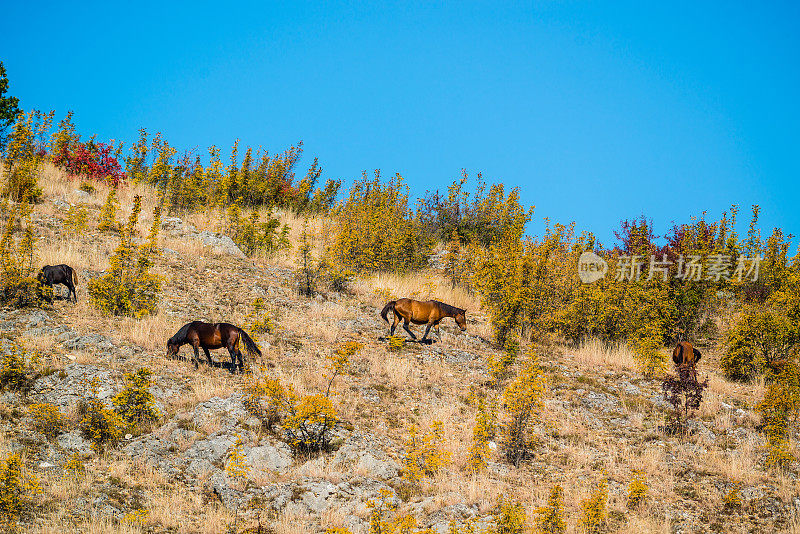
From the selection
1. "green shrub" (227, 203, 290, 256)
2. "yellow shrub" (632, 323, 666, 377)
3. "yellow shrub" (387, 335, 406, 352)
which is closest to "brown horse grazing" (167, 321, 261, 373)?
"yellow shrub" (387, 335, 406, 352)

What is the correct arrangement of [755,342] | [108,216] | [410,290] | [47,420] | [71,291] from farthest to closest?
[410,290], [108,216], [755,342], [71,291], [47,420]

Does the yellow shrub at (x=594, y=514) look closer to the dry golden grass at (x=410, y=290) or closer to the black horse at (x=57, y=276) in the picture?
the dry golden grass at (x=410, y=290)

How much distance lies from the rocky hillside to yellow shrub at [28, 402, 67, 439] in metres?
0.16

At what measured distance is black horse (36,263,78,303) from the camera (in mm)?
14719

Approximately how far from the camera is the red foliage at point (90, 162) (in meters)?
A: 24.7

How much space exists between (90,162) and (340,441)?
19.3 m

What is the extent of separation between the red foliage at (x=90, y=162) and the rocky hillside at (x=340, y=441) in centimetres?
793

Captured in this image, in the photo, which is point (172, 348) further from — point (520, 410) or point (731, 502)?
point (731, 502)

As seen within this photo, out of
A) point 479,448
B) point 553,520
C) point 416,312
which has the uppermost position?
point 416,312

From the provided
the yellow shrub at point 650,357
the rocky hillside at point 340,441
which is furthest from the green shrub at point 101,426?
the yellow shrub at point 650,357

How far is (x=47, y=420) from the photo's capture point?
9961 millimetres

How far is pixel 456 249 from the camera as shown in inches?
1005

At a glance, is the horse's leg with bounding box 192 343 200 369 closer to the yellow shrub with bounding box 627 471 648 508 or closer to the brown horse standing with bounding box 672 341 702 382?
the yellow shrub with bounding box 627 471 648 508

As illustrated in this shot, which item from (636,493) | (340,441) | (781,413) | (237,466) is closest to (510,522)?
(636,493)
